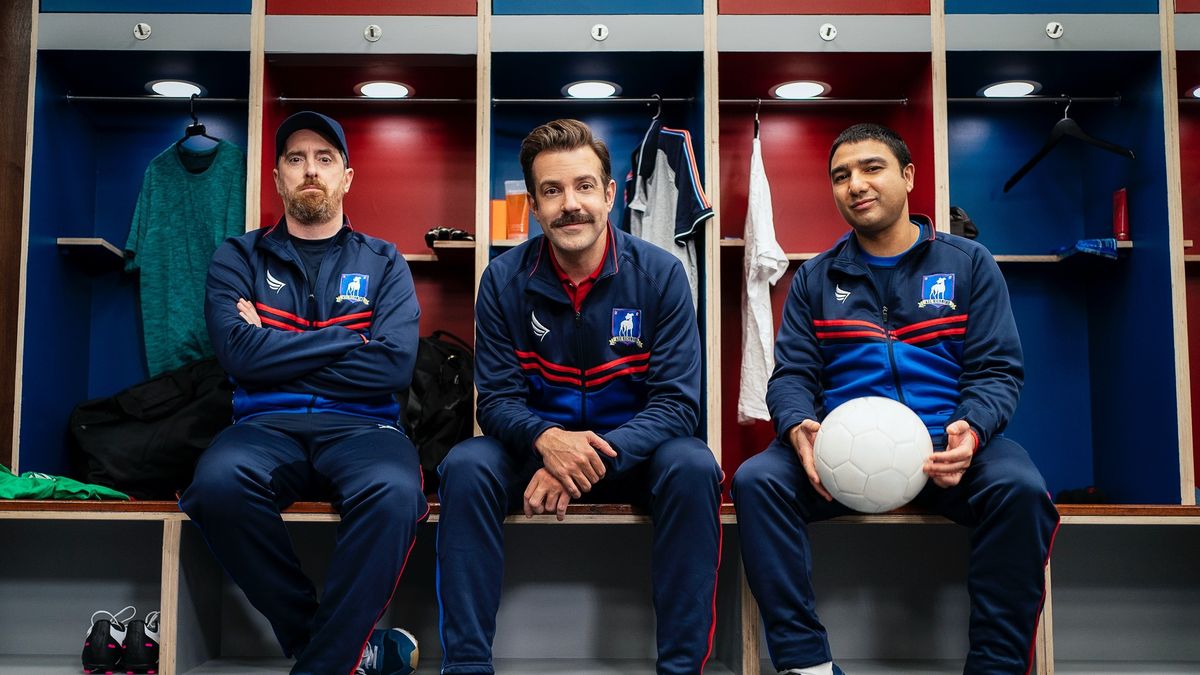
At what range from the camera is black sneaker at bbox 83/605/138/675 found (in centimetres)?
233

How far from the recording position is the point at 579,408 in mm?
2361

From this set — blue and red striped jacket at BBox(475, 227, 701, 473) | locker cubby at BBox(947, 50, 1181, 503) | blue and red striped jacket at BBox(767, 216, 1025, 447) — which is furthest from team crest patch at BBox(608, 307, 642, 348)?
locker cubby at BBox(947, 50, 1181, 503)

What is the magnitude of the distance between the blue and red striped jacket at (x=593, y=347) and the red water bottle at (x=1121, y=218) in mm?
1942

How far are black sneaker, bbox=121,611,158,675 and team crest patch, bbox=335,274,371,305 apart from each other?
0.91m

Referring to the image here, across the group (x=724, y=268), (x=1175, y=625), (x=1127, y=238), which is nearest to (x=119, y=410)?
(x=724, y=268)

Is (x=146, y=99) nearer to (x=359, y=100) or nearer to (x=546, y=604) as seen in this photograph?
(x=359, y=100)

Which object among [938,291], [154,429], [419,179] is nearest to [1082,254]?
[938,291]

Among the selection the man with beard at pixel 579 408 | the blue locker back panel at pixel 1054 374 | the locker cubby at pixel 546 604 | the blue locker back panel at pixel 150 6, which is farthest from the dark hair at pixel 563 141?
the blue locker back panel at pixel 1054 374

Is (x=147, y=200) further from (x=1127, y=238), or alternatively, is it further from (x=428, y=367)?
(x=1127, y=238)

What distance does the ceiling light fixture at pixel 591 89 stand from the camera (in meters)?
3.63

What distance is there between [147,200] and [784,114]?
2396 mm

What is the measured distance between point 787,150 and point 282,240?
2083 mm

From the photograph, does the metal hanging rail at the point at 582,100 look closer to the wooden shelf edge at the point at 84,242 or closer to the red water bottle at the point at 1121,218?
the wooden shelf edge at the point at 84,242

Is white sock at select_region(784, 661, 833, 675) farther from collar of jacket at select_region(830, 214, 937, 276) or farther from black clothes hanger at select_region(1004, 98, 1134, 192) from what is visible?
black clothes hanger at select_region(1004, 98, 1134, 192)
